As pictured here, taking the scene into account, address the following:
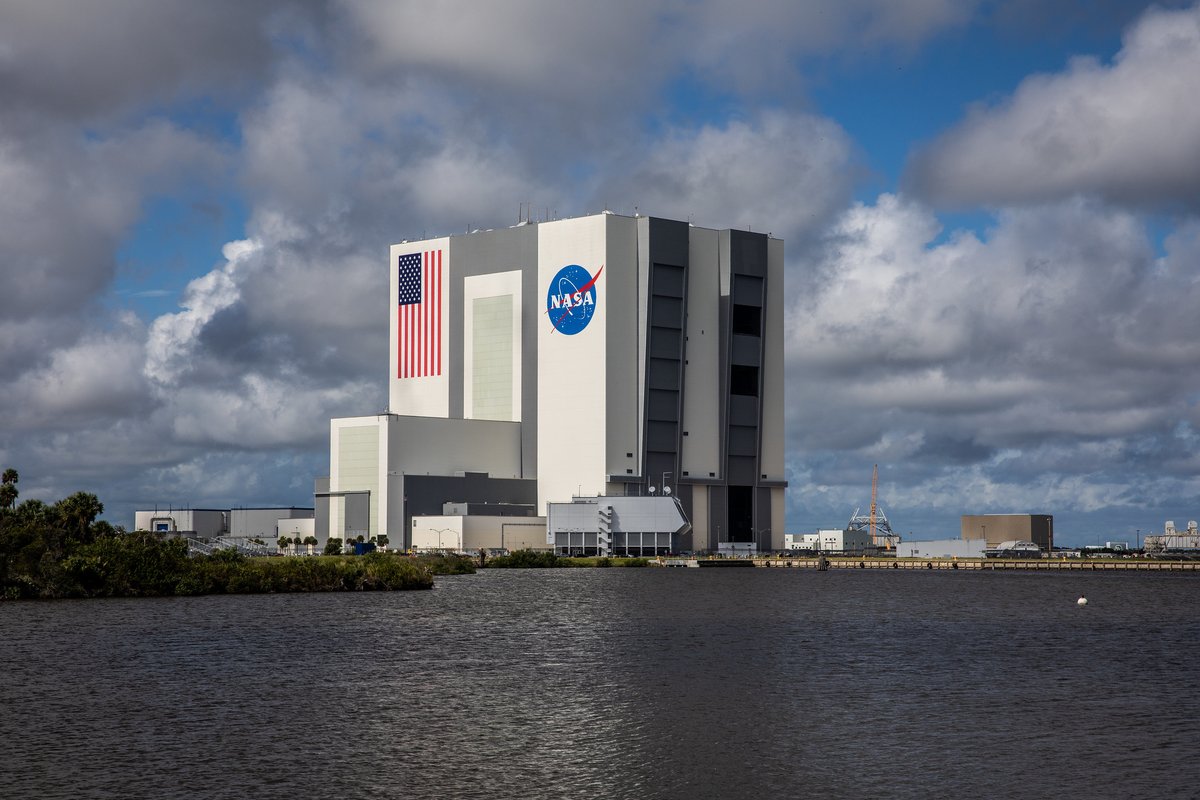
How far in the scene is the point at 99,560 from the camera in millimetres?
78750

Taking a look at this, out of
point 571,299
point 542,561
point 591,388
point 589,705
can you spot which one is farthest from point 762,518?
point 589,705

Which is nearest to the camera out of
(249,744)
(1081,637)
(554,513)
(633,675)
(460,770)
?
(460,770)

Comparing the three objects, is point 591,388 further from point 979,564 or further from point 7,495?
point 7,495

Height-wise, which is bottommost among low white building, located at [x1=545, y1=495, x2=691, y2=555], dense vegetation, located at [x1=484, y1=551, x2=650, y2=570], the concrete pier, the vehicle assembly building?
the concrete pier

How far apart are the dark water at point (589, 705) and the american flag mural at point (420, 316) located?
10121cm

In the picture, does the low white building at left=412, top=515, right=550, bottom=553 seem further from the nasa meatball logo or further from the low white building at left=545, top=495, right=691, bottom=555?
the nasa meatball logo

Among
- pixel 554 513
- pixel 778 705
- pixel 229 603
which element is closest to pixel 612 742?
pixel 778 705

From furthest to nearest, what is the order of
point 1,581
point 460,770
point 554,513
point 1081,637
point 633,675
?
point 554,513 < point 1,581 < point 1081,637 < point 633,675 < point 460,770

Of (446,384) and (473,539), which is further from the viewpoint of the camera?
(446,384)

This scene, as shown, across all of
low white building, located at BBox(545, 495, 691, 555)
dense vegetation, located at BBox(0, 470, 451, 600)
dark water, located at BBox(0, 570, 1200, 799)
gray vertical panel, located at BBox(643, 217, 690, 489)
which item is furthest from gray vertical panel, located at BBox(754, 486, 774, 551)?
dark water, located at BBox(0, 570, 1200, 799)

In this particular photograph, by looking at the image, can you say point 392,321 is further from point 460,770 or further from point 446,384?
point 460,770

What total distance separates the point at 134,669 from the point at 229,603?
35193 mm

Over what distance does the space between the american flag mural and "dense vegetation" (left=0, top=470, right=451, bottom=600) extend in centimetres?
7646

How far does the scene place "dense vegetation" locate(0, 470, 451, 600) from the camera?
77562 mm
